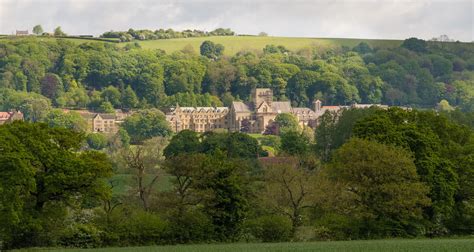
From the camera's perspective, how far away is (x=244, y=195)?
59.4m

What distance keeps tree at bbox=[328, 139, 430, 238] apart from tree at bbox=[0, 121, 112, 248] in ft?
41.6

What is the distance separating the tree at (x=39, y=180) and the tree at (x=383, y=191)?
12.7 meters

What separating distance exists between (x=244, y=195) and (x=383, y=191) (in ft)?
22.8

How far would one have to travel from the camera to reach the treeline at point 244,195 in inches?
2105

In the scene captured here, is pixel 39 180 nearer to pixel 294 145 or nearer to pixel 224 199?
pixel 224 199

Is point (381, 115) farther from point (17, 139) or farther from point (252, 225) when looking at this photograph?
point (17, 139)

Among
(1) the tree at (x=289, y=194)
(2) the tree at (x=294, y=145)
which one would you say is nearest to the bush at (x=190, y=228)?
(1) the tree at (x=289, y=194)

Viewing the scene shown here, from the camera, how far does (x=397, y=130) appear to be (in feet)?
210

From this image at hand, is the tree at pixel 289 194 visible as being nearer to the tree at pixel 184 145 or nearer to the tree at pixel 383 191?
the tree at pixel 383 191

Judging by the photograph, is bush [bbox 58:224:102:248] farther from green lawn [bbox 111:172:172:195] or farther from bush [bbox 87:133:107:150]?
bush [bbox 87:133:107:150]

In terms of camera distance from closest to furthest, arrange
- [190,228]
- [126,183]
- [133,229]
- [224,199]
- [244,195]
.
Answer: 1. [133,229]
2. [190,228]
3. [224,199]
4. [244,195]
5. [126,183]

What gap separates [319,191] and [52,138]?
1406 centimetres

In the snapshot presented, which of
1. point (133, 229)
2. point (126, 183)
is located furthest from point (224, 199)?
point (126, 183)

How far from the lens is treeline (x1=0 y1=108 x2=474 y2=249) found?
175 ft
